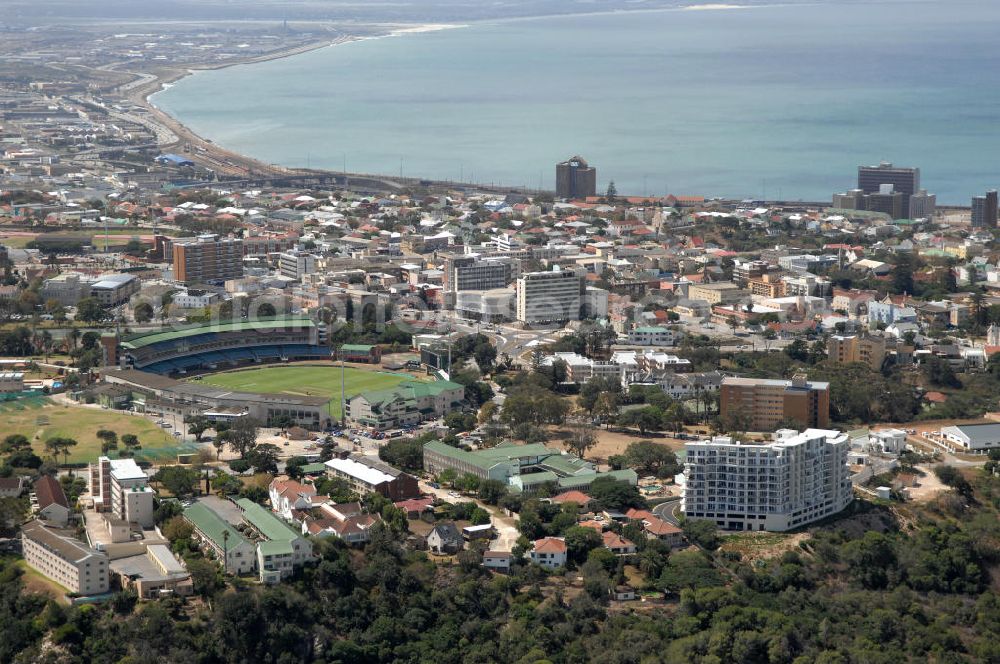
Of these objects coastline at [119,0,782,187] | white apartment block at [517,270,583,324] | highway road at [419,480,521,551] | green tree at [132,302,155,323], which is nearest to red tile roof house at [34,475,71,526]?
highway road at [419,480,521,551]

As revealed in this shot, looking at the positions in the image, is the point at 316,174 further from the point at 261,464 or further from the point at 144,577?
the point at 144,577

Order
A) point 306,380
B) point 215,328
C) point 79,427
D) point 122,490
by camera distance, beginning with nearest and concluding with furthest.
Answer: point 122,490
point 79,427
point 306,380
point 215,328

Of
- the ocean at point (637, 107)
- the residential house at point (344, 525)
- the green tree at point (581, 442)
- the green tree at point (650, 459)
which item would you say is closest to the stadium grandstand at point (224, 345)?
the green tree at point (581, 442)

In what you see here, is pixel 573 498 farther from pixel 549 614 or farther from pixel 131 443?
pixel 131 443

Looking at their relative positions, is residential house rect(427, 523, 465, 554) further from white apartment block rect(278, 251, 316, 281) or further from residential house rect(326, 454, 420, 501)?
white apartment block rect(278, 251, 316, 281)

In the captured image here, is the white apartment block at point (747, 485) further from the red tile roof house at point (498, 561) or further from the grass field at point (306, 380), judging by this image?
the grass field at point (306, 380)

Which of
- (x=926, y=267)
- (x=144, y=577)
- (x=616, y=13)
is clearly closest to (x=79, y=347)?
(x=144, y=577)

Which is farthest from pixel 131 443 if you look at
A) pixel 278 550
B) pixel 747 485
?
pixel 747 485
